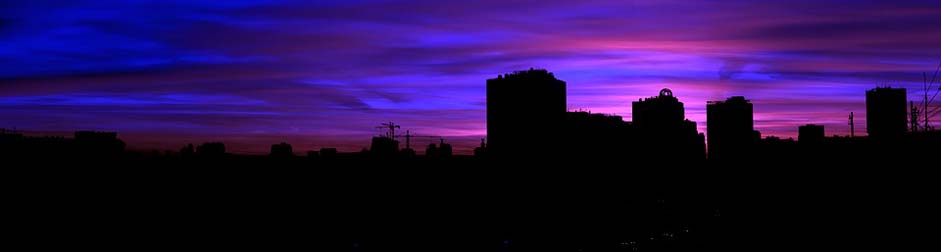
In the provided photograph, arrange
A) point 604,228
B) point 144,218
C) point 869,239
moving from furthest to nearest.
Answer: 1. point 604,228
2. point 869,239
3. point 144,218

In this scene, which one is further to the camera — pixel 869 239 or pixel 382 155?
pixel 382 155

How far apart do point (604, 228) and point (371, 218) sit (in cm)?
4853

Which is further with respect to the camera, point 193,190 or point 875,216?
point 875,216

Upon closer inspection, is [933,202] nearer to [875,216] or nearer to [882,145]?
[875,216]

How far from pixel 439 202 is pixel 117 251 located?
84083 mm

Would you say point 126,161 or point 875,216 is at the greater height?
point 126,161

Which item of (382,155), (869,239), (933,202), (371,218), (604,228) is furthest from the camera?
(382,155)

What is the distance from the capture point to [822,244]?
Result: 110688 millimetres

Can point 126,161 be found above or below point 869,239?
above

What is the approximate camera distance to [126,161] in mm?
123875

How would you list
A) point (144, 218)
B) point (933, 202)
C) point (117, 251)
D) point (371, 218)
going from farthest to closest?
point (933, 202) → point (371, 218) → point (144, 218) → point (117, 251)

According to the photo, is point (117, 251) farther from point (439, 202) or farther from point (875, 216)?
point (875, 216)

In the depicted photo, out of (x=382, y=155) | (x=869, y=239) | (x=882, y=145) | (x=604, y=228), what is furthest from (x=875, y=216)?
(x=382, y=155)

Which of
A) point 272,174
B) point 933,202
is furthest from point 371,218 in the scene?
point 933,202
